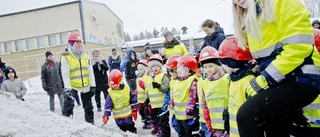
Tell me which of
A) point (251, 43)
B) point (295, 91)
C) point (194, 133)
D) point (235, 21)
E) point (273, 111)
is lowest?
point (194, 133)

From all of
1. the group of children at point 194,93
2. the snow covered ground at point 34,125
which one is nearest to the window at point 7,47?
the group of children at point 194,93

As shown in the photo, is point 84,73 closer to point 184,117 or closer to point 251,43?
point 184,117

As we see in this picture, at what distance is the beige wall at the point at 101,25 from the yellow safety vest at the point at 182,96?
21.3 m

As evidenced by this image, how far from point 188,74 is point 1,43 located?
87.5 ft

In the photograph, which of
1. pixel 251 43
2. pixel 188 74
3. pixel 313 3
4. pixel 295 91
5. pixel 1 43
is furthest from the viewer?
pixel 313 3

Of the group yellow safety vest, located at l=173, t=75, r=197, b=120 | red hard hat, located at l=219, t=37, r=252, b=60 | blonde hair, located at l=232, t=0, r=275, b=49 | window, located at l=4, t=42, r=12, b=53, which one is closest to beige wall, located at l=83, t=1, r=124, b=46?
window, located at l=4, t=42, r=12, b=53

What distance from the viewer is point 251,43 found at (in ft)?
8.00

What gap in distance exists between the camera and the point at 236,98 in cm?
299

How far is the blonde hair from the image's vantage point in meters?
2.27

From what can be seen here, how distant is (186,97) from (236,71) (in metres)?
1.88

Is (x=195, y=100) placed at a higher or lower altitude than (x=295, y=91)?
lower

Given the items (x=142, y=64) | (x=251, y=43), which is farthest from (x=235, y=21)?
(x=142, y=64)

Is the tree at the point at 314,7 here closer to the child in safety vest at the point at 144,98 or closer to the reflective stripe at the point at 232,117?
the child in safety vest at the point at 144,98

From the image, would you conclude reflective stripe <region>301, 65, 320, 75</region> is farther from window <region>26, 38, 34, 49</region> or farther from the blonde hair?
window <region>26, 38, 34, 49</region>
